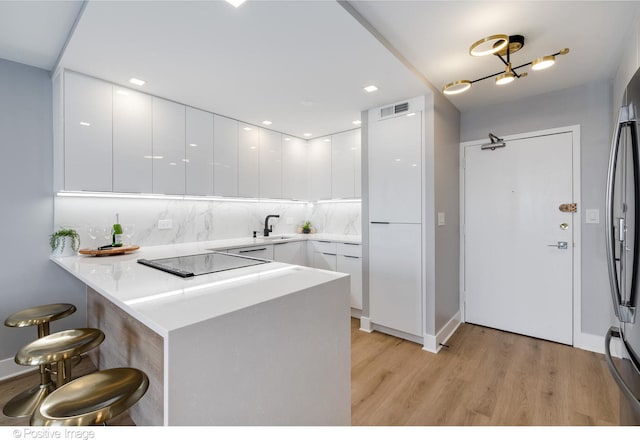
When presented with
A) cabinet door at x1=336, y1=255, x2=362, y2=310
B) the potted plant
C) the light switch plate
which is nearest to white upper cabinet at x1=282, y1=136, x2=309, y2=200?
cabinet door at x1=336, y1=255, x2=362, y2=310

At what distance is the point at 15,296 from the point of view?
7.47 ft

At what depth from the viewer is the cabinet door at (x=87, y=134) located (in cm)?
223

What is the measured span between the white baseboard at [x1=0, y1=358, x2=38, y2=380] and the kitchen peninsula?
3.84ft

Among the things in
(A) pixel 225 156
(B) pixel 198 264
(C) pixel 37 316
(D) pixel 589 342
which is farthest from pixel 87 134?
(D) pixel 589 342

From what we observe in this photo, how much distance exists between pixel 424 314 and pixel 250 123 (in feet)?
9.44

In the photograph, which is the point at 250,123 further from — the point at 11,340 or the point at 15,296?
the point at 11,340

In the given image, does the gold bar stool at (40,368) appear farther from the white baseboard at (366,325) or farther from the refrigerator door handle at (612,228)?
the refrigerator door handle at (612,228)

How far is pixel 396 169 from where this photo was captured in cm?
290

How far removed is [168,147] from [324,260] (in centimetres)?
215

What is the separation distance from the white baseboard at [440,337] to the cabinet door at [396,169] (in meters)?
1.10

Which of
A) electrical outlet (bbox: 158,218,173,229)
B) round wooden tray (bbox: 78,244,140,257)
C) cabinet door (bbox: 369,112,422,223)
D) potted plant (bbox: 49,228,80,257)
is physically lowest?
round wooden tray (bbox: 78,244,140,257)

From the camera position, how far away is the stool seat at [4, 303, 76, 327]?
1.75 m

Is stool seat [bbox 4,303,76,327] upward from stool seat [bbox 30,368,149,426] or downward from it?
upward

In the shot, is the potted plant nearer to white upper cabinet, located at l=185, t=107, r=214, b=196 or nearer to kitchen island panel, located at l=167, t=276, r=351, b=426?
white upper cabinet, located at l=185, t=107, r=214, b=196
